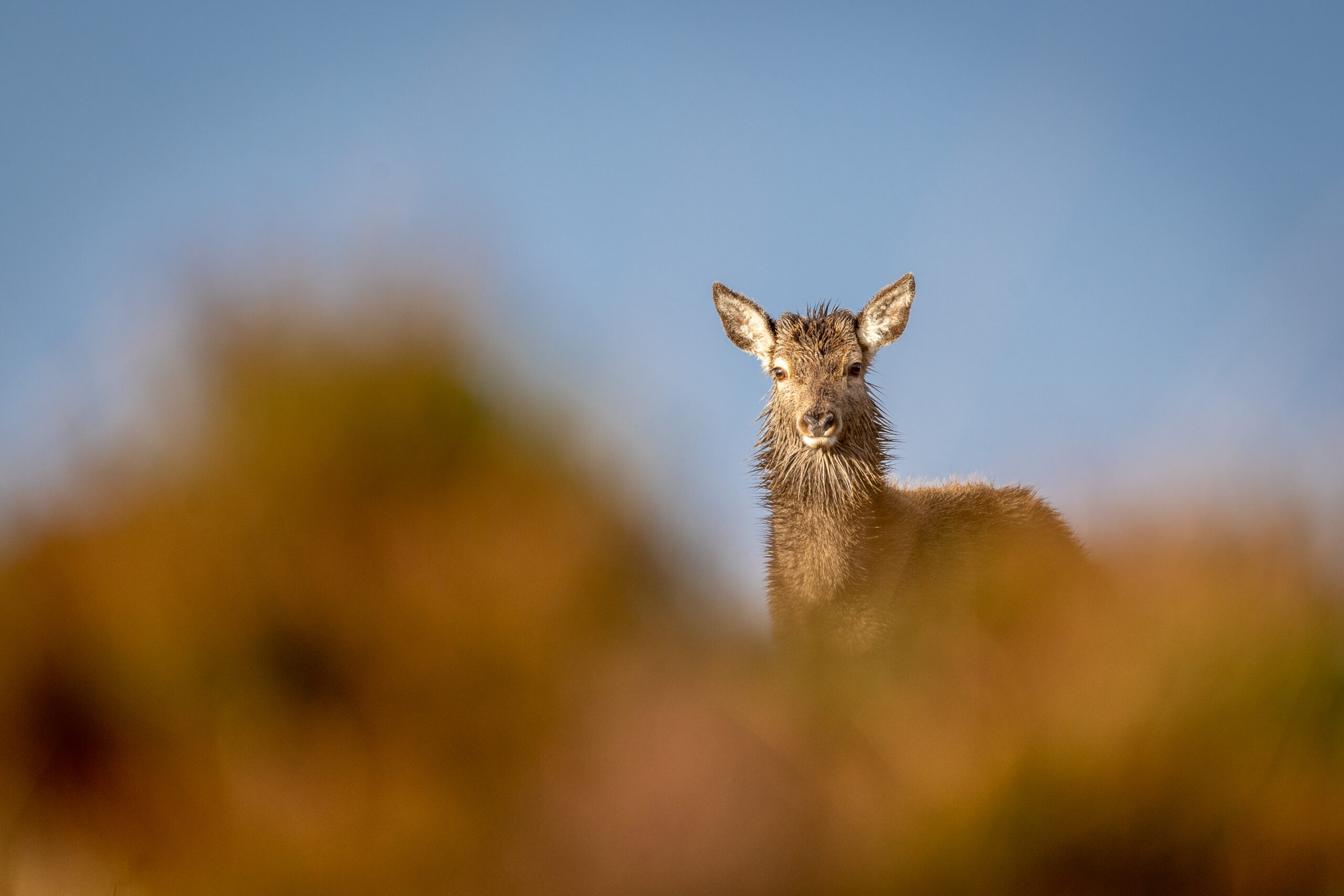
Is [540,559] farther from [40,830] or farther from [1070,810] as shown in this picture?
[40,830]

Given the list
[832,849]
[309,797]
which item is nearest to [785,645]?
[832,849]

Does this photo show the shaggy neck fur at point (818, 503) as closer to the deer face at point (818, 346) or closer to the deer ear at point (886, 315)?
the deer face at point (818, 346)

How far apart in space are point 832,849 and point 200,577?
5.62ft

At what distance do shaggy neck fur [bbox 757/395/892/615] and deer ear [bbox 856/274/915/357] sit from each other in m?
0.45

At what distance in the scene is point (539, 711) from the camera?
203 centimetres

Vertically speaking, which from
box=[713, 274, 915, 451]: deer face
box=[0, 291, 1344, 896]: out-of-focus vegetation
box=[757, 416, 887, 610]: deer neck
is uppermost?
box=[713, 274, 915, 451]: deer face

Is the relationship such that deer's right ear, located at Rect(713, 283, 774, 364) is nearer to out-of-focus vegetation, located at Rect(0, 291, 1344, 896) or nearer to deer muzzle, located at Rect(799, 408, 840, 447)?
deer muzzle, located at Rect(799, 408, 840, 447)

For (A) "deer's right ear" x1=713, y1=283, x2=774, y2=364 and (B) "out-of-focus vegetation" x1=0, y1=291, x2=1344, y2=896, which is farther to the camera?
(A) "deer's right ear" x1=713, y1=283, x2=774, y2=364

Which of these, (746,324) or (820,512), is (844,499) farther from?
(746,324)

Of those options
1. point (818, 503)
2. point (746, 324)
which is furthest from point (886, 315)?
point (818, 503)

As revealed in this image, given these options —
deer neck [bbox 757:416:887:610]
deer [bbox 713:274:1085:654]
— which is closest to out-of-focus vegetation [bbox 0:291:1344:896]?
deer [bbox 713:274:1085:654]

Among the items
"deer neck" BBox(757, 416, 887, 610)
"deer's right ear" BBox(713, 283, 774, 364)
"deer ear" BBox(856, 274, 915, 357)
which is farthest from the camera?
"deer's right ear" BBox(713, 283, 774, 364)

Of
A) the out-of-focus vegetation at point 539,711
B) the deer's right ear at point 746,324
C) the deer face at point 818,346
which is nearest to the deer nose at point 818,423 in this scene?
the deer face at point 818,346

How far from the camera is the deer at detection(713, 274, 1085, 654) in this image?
18.4 ft
